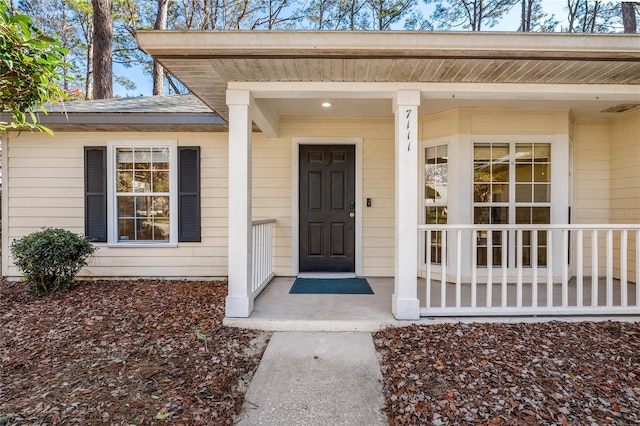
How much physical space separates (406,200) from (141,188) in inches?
154

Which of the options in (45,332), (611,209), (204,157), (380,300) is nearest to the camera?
(45,332)

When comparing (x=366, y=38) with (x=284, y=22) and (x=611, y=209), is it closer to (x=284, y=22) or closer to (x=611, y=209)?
(x=611, y=209)

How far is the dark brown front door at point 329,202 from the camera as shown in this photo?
4695 mm

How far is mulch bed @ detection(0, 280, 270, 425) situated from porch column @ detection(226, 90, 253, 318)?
0.93ft

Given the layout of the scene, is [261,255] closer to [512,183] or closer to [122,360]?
[122,360]

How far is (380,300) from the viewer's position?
140 inches

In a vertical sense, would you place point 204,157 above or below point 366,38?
below

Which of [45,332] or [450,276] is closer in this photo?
[45,332]

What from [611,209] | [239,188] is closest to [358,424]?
[239,188]

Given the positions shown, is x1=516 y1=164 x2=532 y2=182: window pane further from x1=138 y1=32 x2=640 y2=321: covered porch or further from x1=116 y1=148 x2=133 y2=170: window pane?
x1=116 y1=148 x2=133 y2=170: window pane

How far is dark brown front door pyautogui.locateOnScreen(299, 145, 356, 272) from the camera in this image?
4.70 meters

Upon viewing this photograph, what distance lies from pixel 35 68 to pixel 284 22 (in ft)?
32.6

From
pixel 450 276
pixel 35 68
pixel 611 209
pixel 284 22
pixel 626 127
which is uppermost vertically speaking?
pixel 284 22

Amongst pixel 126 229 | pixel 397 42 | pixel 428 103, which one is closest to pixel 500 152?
pixel 428 103
